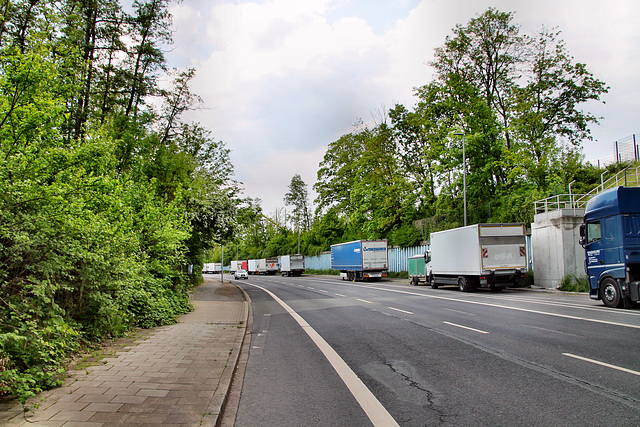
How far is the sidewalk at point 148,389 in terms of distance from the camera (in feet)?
13.8

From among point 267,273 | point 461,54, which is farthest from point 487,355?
point 267,273

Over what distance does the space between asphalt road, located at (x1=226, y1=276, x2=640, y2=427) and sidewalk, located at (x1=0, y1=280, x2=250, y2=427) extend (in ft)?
1.57

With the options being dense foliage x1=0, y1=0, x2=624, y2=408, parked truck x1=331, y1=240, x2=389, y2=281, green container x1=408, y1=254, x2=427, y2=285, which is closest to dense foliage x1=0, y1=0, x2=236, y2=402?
dense foliage x1=0, y1=0, x2=624, y2=408

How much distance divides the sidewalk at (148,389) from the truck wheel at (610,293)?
1149 cm

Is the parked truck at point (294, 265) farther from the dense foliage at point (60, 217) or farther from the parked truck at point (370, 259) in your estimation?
the dense foliage at point (60, 217)

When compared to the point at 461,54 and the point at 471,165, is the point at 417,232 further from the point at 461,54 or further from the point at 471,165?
the point at 461,54

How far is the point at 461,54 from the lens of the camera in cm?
3341

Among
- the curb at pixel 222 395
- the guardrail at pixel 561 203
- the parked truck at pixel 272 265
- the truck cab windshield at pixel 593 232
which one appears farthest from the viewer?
the parked truck at pixel 272 265

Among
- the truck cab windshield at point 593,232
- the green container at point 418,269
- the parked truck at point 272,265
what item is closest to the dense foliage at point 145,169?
the green container at point 418,269

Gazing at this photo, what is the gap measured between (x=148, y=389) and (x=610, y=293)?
542 inches

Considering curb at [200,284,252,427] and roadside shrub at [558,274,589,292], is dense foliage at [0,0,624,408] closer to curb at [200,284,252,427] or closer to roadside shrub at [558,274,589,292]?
curb at [200,284,252,427]

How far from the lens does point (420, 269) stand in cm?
2897

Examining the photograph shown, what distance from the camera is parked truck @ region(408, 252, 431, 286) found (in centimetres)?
2774

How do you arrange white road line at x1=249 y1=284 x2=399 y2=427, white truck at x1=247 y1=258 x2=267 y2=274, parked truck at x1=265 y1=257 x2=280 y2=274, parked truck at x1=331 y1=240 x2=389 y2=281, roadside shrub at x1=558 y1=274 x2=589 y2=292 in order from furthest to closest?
white truck at x1=247 y1=258 x2=267 y2=274
parked truck at x1=265 y1=257 x2=280 y2=274
parked truck at x1=331 y1=240 x2=389 y2=281
roadside shrub at x1=558 y1=274 x2=589 y2=292
white road line at x1=249 y1=284 x2=399 y2=427
